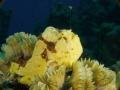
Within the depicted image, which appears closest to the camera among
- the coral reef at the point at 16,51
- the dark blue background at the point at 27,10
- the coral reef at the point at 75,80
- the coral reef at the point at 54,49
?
the coral reef at the point at 75,80

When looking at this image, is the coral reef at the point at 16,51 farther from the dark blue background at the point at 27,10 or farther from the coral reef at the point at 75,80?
the dark blue background at the point at 27,10

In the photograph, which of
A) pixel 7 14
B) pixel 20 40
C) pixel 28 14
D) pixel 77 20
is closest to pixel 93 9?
pixel 77 20

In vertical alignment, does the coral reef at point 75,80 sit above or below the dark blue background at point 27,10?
below

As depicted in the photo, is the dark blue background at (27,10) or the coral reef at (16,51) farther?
the dark blue background at (27,10)

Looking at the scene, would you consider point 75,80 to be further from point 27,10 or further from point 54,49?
point 27,10

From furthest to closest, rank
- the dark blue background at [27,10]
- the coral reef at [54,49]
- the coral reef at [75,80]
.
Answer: the dark blue background at [27,10] < the coral reef at [54,49] < the coral reef at [75,80]

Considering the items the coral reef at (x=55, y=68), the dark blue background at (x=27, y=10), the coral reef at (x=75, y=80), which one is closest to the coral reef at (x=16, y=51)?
the coral reef at (x=55, y=68)

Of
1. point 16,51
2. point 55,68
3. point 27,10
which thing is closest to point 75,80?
point 55,68

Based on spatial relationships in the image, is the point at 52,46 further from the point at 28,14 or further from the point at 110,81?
the point at 28,14

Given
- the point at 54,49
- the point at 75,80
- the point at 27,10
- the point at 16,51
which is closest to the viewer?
the point at 75,80

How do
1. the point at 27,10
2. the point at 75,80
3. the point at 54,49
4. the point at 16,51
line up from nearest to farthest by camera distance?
the point at 75,80 → the point at 54,49 → the point at 16,51 → the point at 27,10

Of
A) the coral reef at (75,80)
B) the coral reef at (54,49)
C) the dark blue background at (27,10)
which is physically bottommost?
the coral reef at (75,80)

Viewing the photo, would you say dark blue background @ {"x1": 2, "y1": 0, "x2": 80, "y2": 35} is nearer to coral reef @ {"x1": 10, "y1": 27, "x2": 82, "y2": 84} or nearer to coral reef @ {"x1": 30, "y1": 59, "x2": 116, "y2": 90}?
coral reef @ {"x1": 10, "y1": 27, "x2": 82, "y2": 84}
